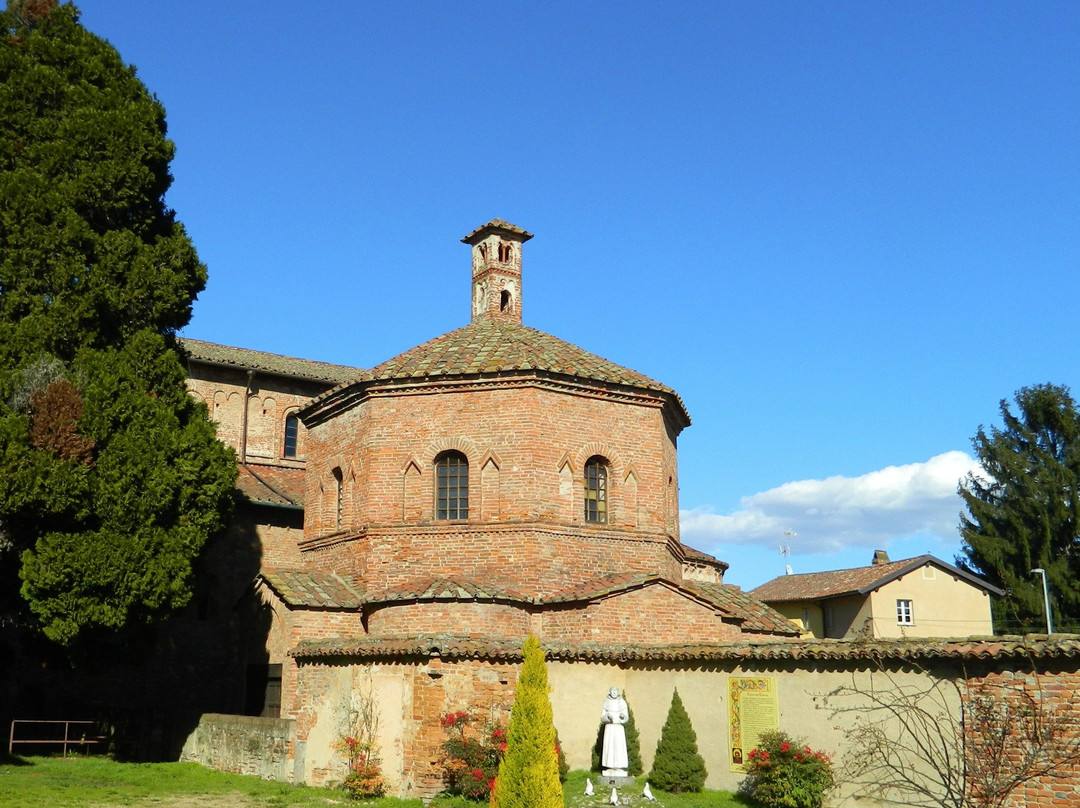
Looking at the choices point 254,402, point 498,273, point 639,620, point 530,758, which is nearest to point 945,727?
point 530,758

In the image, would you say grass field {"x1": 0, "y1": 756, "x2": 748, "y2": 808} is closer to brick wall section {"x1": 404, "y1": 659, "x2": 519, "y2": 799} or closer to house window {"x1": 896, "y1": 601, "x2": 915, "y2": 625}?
brick wall section {"x1": 404, "y1": 659, "x2": 519, "y2": 799}

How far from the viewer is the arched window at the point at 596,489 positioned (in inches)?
807

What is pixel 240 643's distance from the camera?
21.0 m

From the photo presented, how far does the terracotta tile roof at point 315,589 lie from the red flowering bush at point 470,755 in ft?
14.1

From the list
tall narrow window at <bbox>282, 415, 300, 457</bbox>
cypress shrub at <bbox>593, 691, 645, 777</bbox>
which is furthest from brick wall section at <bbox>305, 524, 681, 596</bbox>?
tall narrow window at <bbox>282, 415, 300, 457</bbox>

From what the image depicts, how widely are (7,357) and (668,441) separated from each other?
14.2 meters

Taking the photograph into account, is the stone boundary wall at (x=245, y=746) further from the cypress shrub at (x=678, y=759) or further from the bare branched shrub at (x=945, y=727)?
the bare branched shrub at (x=945, y=727)

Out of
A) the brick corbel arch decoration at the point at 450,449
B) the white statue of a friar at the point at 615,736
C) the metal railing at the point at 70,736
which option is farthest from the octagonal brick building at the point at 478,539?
the metal railing at the point at 70,736

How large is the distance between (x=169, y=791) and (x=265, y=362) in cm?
1771

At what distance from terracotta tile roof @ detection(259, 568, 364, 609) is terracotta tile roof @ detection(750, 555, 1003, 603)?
26.3 m

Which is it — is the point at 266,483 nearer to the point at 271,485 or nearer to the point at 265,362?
the point at 271,485

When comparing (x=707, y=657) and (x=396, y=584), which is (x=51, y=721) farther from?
(x=707, y=657)

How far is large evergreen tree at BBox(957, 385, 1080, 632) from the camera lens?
39.5 meters

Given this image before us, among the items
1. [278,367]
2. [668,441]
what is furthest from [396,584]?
[278,367]
